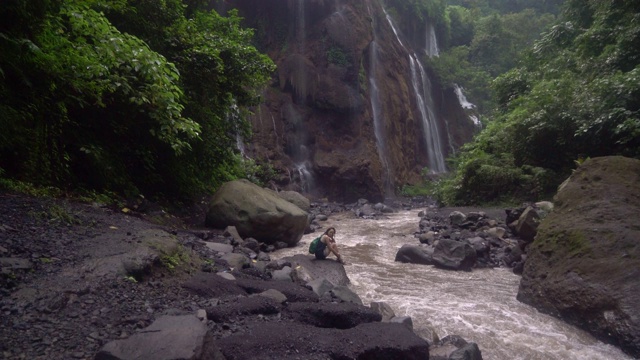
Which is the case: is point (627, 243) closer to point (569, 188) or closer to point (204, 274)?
point (569, 188)

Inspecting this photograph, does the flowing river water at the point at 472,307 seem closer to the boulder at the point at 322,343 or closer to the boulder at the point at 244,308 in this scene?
the boulder at the point at 322,343

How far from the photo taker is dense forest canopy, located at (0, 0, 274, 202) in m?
6.36

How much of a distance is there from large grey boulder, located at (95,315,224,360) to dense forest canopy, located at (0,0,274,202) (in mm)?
3957

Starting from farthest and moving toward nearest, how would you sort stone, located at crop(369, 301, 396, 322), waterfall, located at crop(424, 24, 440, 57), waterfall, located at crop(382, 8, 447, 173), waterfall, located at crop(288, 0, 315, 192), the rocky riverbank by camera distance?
1. waterfall, located at crop(424, 24, 440, 57)
2. waterfall, located at crop(382, 8, 447, 173)
3. waterfall, located at crop(288, 0, 315, 192)
4. stone, located at crop(369, 301, 396, 322)
5. the rocky riverbank

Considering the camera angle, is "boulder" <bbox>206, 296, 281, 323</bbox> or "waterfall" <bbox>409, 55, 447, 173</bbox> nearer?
"boulder" <bbox>206, 296, 281, 323</bbox>

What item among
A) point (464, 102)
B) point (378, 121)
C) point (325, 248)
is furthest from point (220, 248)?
point (464, 102)

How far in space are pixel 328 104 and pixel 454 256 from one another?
18037mm

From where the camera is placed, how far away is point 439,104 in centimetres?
3756

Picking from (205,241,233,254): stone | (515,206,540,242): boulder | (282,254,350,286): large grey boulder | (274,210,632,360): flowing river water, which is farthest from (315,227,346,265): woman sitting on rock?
(515,206,540,242): boulder

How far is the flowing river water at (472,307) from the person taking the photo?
5652 mm

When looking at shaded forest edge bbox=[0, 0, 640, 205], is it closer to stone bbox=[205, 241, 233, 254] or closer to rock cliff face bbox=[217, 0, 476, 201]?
stone bbox=[205, 241, 233, 254]

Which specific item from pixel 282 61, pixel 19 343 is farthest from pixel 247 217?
pixel 282 61

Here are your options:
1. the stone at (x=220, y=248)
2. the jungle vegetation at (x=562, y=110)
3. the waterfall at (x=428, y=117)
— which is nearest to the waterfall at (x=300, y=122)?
the jungle vegetation at (x=562, y=110)

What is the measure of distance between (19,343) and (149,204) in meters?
6.07
